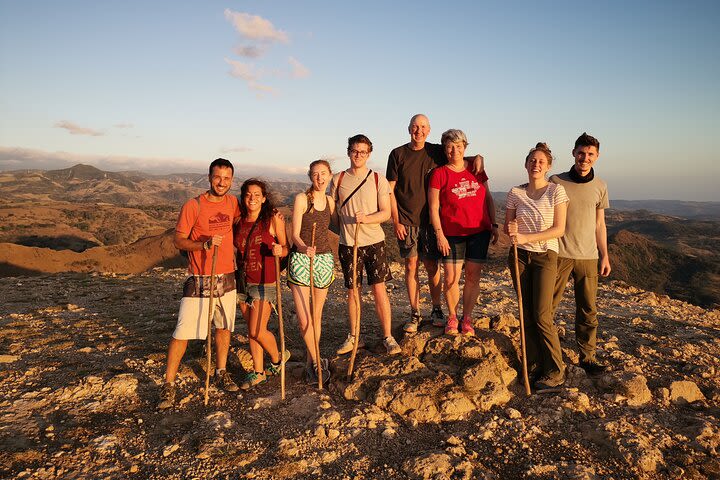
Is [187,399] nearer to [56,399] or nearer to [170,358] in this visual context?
[170,358]

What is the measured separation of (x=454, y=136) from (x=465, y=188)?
56 cm

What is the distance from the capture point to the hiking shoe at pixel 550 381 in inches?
159

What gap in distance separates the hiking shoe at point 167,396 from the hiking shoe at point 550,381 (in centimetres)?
358

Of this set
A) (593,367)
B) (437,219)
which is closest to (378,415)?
(437,219)

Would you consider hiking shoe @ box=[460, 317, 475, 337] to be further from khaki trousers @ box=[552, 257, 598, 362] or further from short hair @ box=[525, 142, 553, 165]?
short hair @ box=[525, 142, 553, 165]

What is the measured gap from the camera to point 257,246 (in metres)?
4.08

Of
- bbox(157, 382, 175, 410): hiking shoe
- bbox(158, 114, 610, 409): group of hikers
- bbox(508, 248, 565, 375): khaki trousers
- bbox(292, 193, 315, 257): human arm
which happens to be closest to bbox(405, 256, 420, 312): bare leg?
bbox(158, 114, 610, 409): group of hikers

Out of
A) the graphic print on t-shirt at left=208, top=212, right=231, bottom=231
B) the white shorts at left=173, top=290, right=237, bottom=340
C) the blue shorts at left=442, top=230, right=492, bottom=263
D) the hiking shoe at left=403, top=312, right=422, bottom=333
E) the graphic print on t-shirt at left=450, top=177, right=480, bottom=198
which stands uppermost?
the graphic print on t-shirt at left=450, top=177, right=480, bottom=198

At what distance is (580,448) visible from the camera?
3227 millimetres

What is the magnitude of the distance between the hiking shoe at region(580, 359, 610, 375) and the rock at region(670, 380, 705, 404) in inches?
23.0

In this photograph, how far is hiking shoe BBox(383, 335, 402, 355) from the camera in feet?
14.7

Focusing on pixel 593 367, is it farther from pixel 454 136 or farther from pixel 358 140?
pixel 358 140

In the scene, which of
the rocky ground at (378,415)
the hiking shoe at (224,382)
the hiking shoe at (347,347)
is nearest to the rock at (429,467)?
the rocky ground at (378,415)

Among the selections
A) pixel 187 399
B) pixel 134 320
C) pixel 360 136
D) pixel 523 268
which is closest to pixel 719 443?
pixel 523 268
